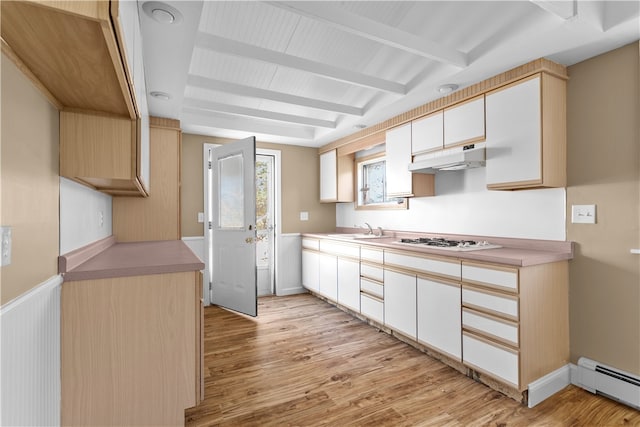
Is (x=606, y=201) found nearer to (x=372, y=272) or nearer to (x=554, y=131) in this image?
(x=554, y=131)

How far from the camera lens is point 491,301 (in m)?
2.13

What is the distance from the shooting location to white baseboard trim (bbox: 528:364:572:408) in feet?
6.56

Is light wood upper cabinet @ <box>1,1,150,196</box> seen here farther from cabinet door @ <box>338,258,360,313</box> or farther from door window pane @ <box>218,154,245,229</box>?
cabinet door @ <box>338,258,360,313</box>

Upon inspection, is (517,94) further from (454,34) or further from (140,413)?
(140,413)

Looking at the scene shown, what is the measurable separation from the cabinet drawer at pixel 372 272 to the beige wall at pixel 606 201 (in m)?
1.48

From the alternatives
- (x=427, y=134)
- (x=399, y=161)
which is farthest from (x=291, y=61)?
(x=399, y=161)

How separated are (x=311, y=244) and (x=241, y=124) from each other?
72.6 inches

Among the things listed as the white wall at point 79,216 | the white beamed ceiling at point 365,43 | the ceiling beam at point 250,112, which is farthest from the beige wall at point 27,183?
the ceiling beam at point 250,112

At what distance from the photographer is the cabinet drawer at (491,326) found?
2016 millimetres

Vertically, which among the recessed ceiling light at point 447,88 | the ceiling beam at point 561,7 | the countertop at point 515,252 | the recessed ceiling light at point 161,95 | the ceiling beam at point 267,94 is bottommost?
the countertop at point 515,252

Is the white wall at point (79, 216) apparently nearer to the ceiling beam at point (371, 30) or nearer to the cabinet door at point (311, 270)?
the ceiling beam at point (371, 30)

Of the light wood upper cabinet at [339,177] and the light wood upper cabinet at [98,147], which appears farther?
the light wood upper cabinet at [339,177]

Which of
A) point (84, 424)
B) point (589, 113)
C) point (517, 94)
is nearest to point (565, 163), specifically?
point (589, 113)

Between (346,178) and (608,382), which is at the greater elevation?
(346,178)
